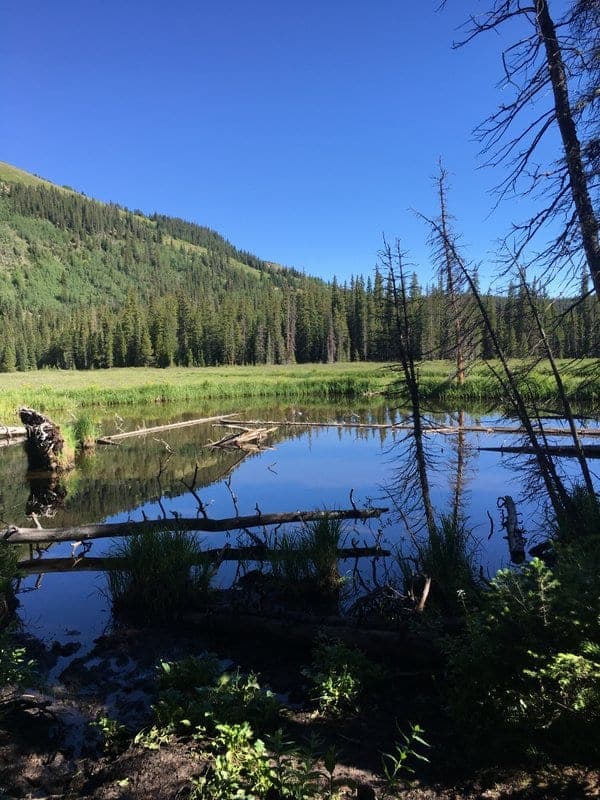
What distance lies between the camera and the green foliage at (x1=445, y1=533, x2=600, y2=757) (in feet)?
10.1

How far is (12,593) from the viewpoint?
7.87 meters

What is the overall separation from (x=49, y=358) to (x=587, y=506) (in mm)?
124651

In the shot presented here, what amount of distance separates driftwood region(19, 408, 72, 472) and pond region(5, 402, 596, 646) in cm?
86

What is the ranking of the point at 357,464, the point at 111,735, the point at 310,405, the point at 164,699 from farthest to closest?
the point at 310,405
the point at 357,464
the point at 164,699
the point at 111,735

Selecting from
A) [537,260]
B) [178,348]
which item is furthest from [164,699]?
[178,348]

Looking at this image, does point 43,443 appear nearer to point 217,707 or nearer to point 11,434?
point 11,434

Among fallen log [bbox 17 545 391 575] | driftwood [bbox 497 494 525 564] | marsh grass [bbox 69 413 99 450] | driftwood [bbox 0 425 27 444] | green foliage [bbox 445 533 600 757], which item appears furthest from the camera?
driftwood [bbox 0 425 27 444]

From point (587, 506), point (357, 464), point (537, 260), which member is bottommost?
point (357, 464)

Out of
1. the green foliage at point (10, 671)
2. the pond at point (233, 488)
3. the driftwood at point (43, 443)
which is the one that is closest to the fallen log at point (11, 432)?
the pond at point (233, 488)

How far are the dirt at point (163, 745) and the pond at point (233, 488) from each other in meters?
1.22

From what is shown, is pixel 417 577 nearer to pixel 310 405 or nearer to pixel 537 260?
pixel 537 260

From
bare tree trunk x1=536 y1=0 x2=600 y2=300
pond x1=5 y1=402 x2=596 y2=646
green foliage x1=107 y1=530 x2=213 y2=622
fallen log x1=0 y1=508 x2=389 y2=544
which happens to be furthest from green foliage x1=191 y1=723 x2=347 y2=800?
bare tree trunk x1=536 y1=0 x2=600 y2=300

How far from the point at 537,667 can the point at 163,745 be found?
9.55 ft

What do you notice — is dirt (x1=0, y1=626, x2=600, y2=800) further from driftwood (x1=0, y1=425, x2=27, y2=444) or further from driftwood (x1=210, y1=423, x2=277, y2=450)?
driftwood (x1=0, y1=425, x2=27, y2=444)
